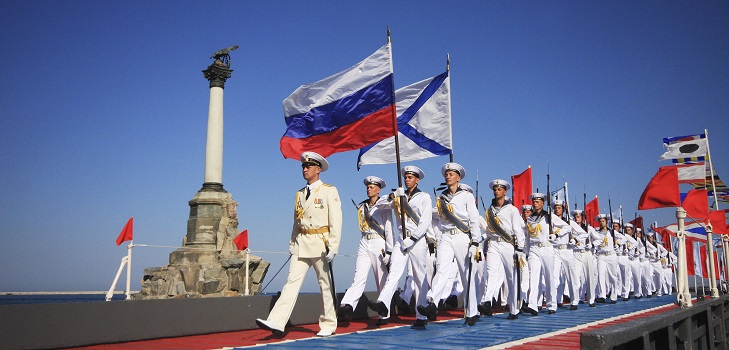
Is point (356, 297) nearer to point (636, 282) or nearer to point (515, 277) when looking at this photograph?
point (515, 277)

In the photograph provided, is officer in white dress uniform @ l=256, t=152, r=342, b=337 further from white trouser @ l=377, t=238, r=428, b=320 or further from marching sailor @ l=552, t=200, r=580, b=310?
marching sailor @ l=552, t=200, r=580, b=310

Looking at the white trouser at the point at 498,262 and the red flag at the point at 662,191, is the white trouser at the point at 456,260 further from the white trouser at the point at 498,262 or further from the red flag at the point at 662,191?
the red flag at the point at 662,191

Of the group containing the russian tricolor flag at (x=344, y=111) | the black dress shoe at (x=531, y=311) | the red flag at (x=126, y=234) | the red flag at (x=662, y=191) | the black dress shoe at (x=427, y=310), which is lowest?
the black dress shoe at (x=531, y=311)

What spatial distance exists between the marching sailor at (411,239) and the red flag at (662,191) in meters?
5.11

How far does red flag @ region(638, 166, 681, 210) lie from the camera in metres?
11.3

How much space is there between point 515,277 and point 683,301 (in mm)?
2799

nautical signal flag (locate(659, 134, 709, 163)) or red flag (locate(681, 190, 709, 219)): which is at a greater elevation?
nautical signal flag (locate(659, 134, 709, 163))

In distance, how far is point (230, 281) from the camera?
1075 inches

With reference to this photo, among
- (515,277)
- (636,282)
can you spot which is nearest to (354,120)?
(515,277)

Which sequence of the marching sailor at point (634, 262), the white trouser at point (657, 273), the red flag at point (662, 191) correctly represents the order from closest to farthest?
1. the red flag at point (662, 191)
2. the marching sailor at point (634, 262)
3. the white trouser at point (657, 273)

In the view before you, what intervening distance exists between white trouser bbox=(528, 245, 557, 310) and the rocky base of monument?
54.5 feet

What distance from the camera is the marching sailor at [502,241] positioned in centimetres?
1023

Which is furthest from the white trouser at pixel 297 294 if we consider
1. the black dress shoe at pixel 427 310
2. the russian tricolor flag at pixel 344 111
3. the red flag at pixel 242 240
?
the red flag at pixel 242 240

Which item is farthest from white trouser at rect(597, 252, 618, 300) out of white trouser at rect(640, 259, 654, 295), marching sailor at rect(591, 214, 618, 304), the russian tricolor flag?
the russian tricolor flag
